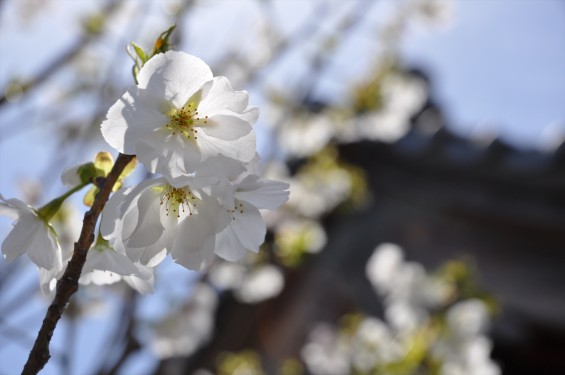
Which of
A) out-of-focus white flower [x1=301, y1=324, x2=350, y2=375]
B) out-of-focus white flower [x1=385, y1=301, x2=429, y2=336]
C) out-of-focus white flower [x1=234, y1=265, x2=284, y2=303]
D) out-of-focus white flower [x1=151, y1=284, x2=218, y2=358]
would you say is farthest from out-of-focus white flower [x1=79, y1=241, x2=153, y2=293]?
out-of-focus white flower [x1=234, y1=265, x2=284, y2=303]

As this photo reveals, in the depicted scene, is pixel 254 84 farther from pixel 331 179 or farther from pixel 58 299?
pixel 58 299

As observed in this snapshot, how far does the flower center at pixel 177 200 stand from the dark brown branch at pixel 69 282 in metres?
0.10

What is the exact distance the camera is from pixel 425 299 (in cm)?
263

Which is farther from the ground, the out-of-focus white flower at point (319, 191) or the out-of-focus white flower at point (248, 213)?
the out-of-focus white flower at point (319, 191)

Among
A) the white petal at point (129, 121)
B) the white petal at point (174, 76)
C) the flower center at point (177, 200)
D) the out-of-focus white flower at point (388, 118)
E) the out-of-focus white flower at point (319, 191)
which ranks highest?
the out-of-focus white flower at point (388, 118)

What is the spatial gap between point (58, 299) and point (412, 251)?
3670mm

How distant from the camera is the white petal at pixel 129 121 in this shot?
0.77 meters

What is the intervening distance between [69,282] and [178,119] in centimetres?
28

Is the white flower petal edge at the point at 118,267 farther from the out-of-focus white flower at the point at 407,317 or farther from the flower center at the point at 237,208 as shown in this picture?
the out-of-focus white flower at the point at 407,317

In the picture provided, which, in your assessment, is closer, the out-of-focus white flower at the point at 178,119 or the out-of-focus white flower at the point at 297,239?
the out-of-focus white flower at the point at 178,119

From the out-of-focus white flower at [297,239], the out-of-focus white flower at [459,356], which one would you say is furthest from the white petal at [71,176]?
the out-of-focus white flower at [297,239]

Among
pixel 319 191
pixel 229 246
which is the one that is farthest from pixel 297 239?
pixel 229 246

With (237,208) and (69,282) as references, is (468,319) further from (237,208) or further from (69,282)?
(69,282)

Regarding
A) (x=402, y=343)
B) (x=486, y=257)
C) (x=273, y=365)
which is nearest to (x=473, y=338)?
(x=402, y=343)
